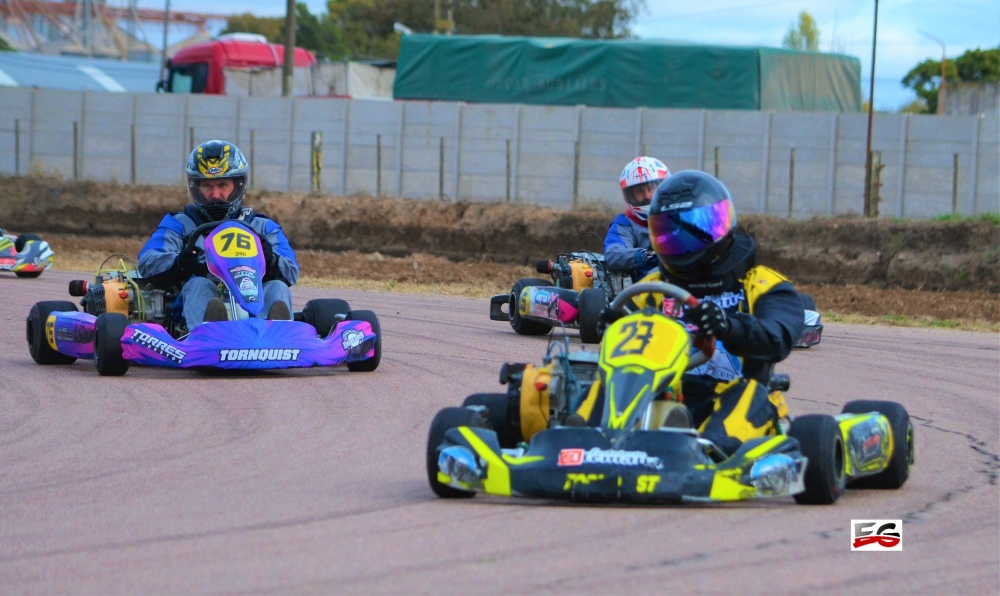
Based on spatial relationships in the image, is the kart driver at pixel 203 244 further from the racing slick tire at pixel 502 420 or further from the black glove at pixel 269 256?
the racing slick tire at pixel 502 420

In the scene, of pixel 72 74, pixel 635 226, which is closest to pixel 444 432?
pixel 635 226

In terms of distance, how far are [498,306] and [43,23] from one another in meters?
74.0

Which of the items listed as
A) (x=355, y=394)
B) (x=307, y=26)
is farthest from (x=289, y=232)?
(x=307, y=26)

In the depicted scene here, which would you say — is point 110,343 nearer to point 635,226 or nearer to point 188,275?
point 188,275

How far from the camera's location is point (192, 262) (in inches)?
364

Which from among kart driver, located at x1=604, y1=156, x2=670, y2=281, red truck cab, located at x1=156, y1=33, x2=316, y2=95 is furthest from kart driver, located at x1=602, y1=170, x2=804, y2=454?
red truck cab, located at x1=156, y1=33, x2=316, y2=95

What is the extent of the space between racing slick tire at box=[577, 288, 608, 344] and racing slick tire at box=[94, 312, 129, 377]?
130 inches

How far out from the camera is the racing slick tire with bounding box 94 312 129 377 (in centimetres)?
881

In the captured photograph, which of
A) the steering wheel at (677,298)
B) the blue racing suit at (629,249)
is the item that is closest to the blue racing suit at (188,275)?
the blue racing suit at (629,249)

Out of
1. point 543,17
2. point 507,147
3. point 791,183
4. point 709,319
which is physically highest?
point 543,17

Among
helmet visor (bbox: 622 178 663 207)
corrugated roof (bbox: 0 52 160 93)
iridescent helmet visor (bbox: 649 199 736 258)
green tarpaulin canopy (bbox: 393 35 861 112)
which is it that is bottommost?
iridescent helmet visor (bbox: 649 199 736 258)

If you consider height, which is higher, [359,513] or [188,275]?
[188,275]

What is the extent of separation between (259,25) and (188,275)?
289 feet

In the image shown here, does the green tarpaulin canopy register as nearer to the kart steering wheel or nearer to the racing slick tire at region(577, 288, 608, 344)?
the racing slick tire at region(577, 288, 608, 344)
